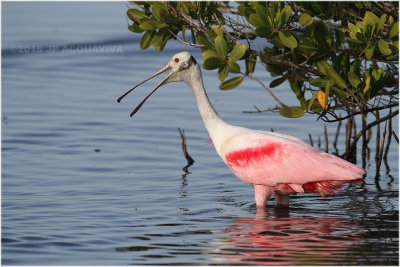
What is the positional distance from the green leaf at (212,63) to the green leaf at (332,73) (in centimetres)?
96

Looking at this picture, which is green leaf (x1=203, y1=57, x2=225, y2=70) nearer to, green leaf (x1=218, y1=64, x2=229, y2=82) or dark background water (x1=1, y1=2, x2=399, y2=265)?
green leaf (x1=218, y1=64, x2=229, y2=82)

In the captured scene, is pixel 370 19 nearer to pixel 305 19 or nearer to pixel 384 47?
pixel 384 47

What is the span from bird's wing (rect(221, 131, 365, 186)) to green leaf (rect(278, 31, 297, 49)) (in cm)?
111

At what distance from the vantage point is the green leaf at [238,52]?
26.7 ft

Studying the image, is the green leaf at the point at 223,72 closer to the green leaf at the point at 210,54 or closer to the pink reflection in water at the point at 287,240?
the green leaf at the point at 210,54

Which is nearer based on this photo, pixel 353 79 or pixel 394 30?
pixel 394 30

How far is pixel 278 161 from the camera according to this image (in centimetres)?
862

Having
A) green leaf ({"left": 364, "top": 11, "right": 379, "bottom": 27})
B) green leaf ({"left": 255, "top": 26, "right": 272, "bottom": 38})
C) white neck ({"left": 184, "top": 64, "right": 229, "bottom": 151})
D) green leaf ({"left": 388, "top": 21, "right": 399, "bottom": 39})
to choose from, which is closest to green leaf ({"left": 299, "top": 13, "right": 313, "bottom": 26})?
green leaf ({"left": 255, "top": 26, "right": 272, "bottom": 38})

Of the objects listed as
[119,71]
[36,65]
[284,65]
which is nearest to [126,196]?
[284,65]

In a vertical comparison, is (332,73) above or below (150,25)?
below

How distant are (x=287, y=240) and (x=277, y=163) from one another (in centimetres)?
107

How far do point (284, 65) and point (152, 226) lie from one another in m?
2.41

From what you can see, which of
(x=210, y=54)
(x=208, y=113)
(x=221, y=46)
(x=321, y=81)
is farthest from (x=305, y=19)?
(x=208, y=113)

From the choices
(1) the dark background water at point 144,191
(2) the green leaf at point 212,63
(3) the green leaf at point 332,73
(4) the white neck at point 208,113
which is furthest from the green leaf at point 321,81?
(1) the dark background water at point 144,191
